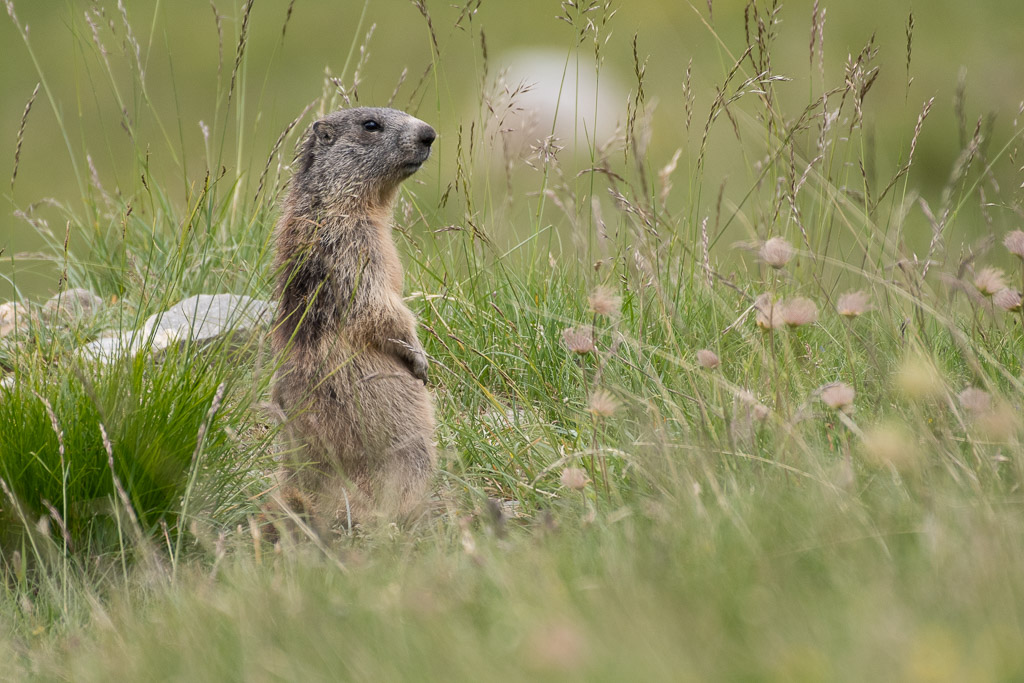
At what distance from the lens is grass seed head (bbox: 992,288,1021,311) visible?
3127 millimetres

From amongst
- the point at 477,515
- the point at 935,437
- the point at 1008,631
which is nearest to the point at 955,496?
the point at 935,437

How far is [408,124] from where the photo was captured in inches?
177

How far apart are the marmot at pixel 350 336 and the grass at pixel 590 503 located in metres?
0.17

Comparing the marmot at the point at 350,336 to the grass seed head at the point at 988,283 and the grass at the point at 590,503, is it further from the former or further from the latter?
the grass seed head at the point at 988,283

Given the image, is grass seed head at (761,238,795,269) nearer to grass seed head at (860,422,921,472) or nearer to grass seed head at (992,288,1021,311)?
grass seed head at (860,422,921,472)

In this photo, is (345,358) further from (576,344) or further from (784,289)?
(784,289)

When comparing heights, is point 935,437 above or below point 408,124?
below

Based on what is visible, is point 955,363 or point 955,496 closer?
point 955,496

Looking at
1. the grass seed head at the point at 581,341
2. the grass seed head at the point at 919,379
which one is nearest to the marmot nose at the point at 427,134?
the grass seed head at the point at 581,341

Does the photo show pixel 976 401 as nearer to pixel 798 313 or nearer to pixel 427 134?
pixel 798 313

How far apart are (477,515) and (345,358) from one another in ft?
2.90

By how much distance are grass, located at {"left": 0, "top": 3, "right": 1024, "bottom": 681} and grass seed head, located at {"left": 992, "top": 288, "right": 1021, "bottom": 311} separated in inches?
3.0

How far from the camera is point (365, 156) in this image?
4.51 metres

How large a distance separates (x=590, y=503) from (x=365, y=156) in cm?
200
